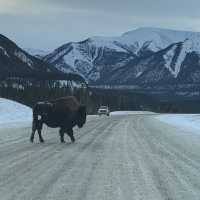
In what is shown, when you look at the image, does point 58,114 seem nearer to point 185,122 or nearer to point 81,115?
point 81,115

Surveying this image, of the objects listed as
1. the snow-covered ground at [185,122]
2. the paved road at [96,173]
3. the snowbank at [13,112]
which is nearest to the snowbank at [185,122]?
the snow-covered ground at [185,122]

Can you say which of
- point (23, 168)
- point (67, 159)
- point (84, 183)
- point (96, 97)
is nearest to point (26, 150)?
point (67, 159)

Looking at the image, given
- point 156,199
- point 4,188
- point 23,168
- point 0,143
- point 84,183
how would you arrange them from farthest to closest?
point 0,143, point 23,168, point 84,183, point 4,188, point 156,199

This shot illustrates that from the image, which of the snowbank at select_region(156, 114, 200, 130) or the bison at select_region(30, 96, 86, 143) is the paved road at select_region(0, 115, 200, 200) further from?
the snowbank at select_region(156, 114, 200, 130)

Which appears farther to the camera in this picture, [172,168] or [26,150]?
[26,150]

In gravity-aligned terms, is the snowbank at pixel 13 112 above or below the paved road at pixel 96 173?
below

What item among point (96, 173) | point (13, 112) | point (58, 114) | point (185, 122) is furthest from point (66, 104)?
A: point (185, 122)

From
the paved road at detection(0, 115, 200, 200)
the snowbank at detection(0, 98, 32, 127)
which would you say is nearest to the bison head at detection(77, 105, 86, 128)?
the paved road at detection(0, 115, 200, 200)

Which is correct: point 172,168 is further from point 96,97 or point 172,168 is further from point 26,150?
point 96,97

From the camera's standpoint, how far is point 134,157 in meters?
16.0

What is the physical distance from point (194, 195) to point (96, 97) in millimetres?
161798

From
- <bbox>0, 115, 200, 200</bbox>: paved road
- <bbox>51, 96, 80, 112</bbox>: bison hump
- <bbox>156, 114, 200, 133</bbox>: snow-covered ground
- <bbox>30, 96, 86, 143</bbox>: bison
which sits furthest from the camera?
<bbox>156, 114, 200, 133</bbox>: snow-covered ground

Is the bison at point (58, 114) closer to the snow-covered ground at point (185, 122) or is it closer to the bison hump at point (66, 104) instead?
the bison hump at point (66, 104)

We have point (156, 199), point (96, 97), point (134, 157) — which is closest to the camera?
point (156, 199)
